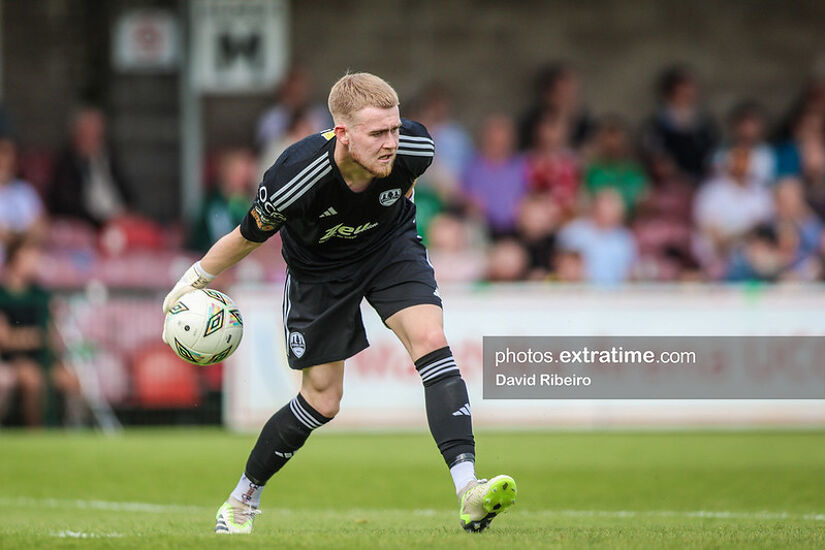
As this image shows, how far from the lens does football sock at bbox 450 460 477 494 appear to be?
6.12 m

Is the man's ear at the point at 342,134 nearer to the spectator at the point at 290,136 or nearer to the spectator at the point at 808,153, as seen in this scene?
the spectator at the point at 290,136

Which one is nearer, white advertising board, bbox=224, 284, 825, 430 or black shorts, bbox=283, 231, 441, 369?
black shorts, bbox=283, 231, 441, 369

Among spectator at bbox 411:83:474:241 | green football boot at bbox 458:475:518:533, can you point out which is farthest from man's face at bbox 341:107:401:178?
spectator at bbox 411:83:474:241

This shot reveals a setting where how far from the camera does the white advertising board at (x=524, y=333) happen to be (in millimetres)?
13305

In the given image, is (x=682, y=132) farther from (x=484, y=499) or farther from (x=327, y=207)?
(x=484, y=499)

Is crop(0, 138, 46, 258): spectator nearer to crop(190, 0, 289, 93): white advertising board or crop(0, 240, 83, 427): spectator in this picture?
crop(0, 240, 83, 427): spectator

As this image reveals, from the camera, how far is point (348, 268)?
268 inches

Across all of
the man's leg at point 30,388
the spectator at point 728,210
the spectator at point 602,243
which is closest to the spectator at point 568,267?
the spectator at point 602,243

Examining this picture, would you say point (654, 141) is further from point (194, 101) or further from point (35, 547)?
point (35, 547)

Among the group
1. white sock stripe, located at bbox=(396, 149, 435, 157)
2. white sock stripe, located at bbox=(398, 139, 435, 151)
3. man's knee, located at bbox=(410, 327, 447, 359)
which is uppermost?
white sock stripe, located at bbox=(398, 139, 435, 151)

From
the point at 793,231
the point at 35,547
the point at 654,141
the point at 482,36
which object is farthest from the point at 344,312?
the point at 482,36

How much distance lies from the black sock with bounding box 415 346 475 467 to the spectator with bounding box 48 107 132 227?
10420 mm

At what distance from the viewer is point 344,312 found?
6.82 metres

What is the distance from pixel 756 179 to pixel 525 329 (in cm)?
452
